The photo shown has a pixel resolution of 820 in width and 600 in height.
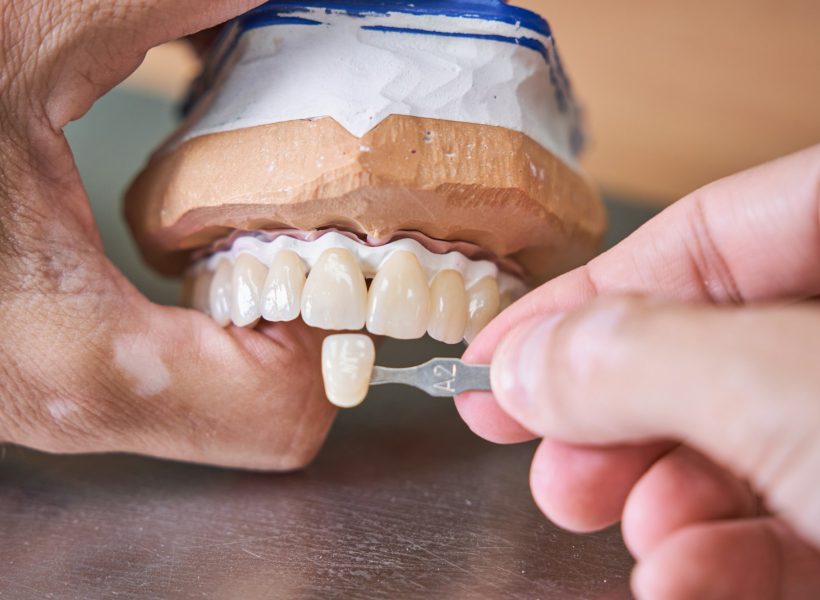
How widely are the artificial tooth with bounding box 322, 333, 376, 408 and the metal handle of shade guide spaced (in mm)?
28

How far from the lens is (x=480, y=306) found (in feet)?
2.35

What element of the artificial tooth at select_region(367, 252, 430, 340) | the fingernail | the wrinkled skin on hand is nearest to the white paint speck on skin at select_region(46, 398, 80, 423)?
the wrinkled skin on hand

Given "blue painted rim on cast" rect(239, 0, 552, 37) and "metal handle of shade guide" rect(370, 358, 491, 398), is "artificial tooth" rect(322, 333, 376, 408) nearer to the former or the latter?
"metal handle of shade guide" rect(370, 358, 491, 398)

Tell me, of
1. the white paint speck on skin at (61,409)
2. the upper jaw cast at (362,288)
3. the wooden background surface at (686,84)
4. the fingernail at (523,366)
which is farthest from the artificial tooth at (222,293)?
the wooden background surface at (686,84)

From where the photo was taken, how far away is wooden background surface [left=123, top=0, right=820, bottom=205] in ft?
4.98

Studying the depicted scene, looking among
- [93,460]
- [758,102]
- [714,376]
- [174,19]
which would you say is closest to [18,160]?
[174,19]

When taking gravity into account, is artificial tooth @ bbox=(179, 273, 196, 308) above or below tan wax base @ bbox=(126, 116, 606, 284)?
below

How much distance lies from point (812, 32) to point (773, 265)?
107cm

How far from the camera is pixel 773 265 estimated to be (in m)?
0.63

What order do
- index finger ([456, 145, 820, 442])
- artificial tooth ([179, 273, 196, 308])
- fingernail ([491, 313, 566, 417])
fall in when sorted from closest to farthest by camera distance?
fingernail ([491, 313, 566, 417]) → index finger ([456, 145, 820, 442]) → artificial tooth ([179, 273, 196, 308])

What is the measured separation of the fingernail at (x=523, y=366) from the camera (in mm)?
484

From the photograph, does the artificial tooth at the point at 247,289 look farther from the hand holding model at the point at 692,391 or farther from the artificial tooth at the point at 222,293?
the hand holding model at the point at 692,391

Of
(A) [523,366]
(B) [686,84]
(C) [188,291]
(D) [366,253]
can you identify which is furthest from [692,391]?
(B) [686,84]

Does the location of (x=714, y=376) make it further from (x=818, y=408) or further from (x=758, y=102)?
(x=758, y=102)
